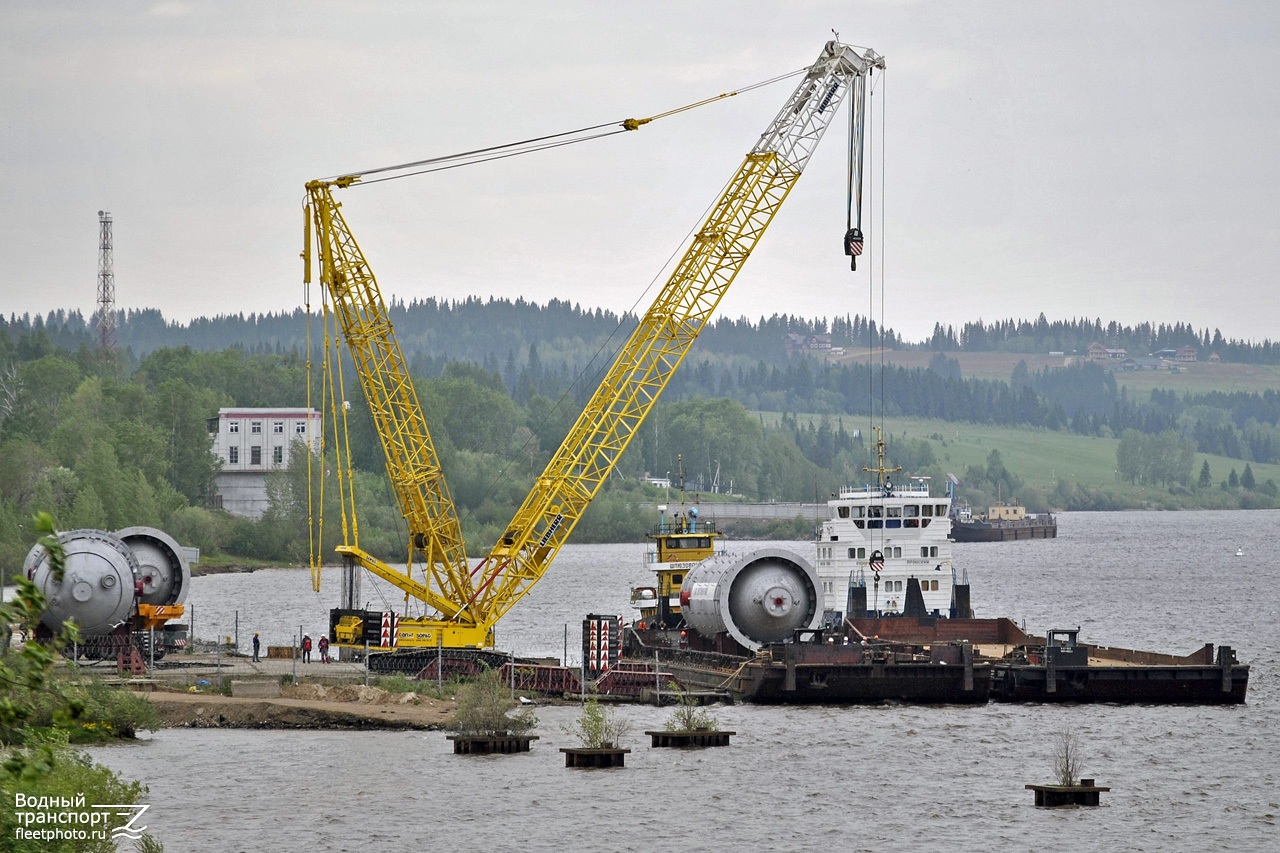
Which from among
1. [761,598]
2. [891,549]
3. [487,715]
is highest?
[891,549]

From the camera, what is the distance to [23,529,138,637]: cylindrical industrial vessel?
61938 millimetres

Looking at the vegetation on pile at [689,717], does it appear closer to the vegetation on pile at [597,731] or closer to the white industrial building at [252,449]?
the vegetation on pile at [597,731]

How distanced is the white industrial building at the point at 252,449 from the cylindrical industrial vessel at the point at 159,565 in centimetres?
10409

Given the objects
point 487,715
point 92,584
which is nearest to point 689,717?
point 487,715

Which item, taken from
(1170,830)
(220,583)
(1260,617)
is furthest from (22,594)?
(220,583)

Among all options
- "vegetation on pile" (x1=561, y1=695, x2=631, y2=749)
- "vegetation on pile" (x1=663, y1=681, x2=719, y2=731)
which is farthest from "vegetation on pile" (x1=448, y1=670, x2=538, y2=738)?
"vegetation on pile" (x1=663, y1=681, x2=719, y2=731)

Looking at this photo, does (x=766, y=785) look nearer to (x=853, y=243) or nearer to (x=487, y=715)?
(x=487, y=715)

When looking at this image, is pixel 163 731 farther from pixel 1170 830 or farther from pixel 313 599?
pixel 313 599

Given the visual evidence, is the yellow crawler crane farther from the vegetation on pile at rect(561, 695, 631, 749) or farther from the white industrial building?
the white industrial building

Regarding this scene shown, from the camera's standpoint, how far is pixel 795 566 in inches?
2469

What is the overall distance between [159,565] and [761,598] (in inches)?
933

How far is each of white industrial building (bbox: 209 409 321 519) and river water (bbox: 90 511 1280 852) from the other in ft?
392

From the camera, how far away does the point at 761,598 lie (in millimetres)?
62094

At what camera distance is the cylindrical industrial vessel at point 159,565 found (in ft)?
229
